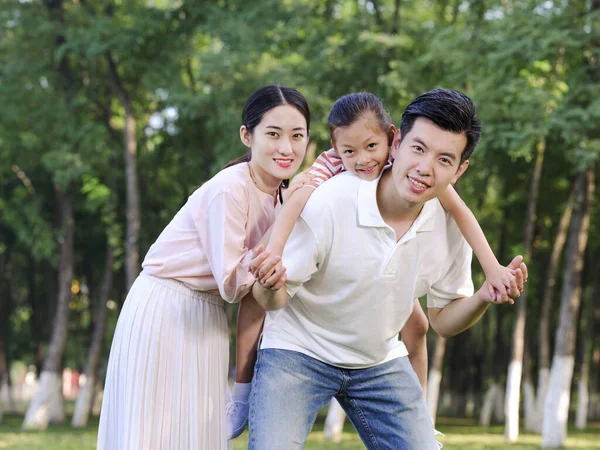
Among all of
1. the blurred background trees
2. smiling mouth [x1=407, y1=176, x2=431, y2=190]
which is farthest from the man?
the blurred background trees

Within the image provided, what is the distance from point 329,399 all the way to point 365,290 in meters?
0.56

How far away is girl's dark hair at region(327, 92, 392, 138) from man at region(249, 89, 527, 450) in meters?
0.27

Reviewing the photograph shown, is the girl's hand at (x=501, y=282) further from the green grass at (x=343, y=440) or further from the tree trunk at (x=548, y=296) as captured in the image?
the tree trunk at (x=548, y=296)

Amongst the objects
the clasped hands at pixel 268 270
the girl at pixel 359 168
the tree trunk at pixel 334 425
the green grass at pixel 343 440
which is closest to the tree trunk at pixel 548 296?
the green grass at pixel 343 440

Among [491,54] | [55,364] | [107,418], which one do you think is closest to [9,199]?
[55,364]

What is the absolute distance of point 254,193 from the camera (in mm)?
4887

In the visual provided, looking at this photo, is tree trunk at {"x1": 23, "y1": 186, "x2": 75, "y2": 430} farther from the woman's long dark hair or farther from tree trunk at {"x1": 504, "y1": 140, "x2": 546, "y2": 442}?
the woman's long dark hair

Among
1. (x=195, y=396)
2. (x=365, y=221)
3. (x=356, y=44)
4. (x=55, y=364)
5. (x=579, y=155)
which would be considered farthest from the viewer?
Answer: (x=55, y=364)

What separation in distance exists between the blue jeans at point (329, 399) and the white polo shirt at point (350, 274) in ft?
0.18

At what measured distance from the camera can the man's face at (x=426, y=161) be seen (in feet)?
14.0

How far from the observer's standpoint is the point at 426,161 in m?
4.25

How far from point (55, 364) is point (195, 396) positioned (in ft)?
73.1

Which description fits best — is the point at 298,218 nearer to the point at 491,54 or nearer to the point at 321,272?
the point at 321,272

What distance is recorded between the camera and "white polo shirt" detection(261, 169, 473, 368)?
432 centimetres
